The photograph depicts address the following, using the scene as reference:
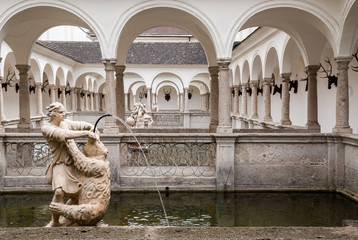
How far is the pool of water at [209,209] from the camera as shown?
240 inches

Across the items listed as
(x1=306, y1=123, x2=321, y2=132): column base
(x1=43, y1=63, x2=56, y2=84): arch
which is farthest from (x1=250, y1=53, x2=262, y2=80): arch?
(x1=43, y1=63, x2=56, y2=84): arch

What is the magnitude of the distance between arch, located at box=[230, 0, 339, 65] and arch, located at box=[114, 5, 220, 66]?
35.0 inches

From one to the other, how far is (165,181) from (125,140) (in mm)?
1408

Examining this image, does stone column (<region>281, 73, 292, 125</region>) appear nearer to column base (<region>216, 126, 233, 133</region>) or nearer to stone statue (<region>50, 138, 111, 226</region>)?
column base (<region>216, 126, 233, 133</region>)

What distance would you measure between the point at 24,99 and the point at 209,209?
7.17 m

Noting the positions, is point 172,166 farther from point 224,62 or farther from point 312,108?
point 312,108

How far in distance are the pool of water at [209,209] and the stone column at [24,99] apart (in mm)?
3660

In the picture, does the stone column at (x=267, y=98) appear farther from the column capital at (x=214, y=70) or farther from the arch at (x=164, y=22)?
the arch at (x=164, y=22)

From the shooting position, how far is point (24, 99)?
426 inches

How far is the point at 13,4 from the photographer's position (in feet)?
26.9

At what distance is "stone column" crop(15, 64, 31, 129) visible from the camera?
10.8 metres

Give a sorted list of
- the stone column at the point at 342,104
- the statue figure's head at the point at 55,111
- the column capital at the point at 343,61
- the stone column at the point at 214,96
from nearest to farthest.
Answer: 1. the statue figure's head at the point at 55,111
2. the stone column at the point at 342,104
3. the column capital at the point at 343,61
4. the stone column at the point at 214,96

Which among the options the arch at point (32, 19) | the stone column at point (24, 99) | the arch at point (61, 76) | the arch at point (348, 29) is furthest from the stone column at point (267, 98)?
the arch at point (61, 76)

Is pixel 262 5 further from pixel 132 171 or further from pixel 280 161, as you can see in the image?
pixel 132 171
